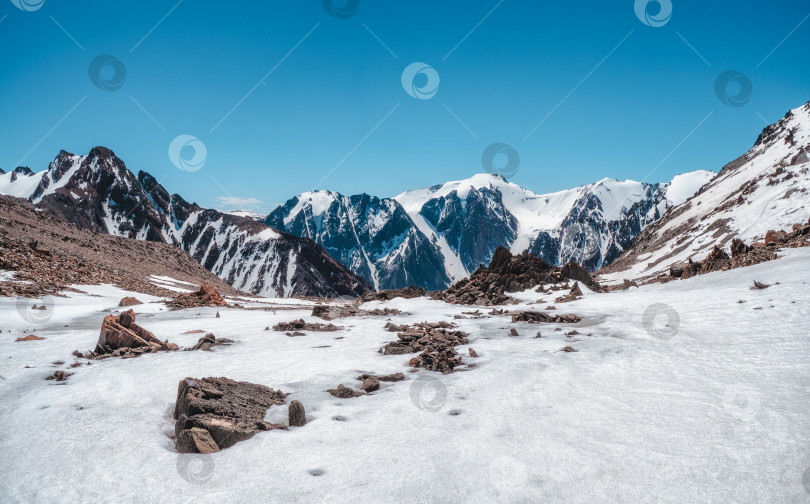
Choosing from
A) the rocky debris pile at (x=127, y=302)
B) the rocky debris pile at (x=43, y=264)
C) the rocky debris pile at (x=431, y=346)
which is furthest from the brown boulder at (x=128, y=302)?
the rocky debris pile at (x=431, y=346)

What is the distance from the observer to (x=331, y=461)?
5.95 metres

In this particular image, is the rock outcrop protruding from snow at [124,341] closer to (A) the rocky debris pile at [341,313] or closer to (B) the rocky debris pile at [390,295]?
(A) the rocky debris pile at [341,313]

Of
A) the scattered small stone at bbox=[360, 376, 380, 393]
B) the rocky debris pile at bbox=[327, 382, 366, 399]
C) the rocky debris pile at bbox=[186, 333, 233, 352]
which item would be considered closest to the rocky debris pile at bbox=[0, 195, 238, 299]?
the rocky debris pile at bbox=[186, 333, 233, 352]

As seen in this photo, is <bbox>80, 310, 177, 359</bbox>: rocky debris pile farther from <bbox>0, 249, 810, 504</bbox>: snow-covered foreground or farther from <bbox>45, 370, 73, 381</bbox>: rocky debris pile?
<bbox>45, 370, 73, 381</bbox>: rocky debris pile

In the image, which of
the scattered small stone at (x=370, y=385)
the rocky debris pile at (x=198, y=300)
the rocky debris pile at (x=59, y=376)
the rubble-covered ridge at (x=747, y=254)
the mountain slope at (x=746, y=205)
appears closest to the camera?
the rocky debris pile at (x=59, y=376)

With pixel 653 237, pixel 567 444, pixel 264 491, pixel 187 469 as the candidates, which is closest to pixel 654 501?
pixel 567 444

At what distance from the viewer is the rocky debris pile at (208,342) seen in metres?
12.2

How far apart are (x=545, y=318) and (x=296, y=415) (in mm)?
12400

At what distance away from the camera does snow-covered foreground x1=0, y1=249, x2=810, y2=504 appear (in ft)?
17.4

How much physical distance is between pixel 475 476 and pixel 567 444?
1825 millimetres

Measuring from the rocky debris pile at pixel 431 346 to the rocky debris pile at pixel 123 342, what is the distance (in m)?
6.61

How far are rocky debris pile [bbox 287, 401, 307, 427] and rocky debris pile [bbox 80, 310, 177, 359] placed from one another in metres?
6.23

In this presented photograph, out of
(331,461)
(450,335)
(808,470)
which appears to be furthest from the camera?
(450,335)

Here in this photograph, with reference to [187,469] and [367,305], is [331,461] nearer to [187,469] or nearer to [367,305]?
[187,469]
